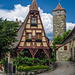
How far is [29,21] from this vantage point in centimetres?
2634

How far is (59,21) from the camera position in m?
73.1

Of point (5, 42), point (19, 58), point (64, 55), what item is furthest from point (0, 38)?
point (64, 55)

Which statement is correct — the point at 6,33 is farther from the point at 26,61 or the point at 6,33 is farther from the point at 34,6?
the point at 34,6

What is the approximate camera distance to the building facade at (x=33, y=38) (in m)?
25.7

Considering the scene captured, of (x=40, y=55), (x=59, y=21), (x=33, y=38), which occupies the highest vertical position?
(x=59, y=21)

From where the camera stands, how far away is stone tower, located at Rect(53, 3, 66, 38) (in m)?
72.5

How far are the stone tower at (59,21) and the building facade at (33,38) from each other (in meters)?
46.5

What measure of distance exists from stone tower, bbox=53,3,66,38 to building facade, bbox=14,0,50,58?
46.5 metres

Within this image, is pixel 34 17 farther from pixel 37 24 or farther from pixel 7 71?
pixel 7 71

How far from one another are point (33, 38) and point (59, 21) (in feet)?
160

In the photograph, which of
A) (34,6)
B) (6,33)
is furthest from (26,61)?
(34,6)

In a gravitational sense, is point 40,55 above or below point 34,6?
below

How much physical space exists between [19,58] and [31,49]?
8.10 feet

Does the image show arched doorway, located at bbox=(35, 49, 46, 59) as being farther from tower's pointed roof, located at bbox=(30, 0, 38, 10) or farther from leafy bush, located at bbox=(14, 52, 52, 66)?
tower's pointed roof, located at bbox=(30, 0, 38, 10)
